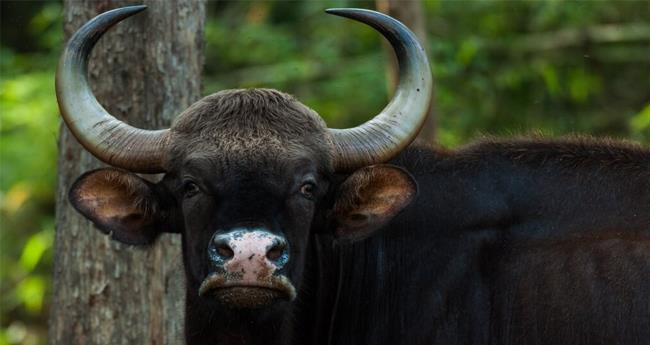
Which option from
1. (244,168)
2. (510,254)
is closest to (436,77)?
(510,254)

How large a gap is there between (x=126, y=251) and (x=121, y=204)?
176 cm

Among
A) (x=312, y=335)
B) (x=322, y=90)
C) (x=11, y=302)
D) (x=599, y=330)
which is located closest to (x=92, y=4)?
(x=312, y=335)

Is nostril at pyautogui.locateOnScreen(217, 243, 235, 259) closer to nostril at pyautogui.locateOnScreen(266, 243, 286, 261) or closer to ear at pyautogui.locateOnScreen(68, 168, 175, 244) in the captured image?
nostril at pyautogui.locateOnScreen(266, 243, 286, 261)

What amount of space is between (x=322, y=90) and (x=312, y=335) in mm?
9045

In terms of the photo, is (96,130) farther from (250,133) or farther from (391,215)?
(391,215)

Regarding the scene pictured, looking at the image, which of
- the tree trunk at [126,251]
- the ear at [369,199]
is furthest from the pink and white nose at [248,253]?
the tree trunk at [126,251]

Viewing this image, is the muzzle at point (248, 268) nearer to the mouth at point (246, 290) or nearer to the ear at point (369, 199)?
the mouth at point (246, 290)

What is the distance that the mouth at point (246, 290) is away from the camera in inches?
264

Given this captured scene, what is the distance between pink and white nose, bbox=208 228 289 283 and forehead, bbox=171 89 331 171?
482mm

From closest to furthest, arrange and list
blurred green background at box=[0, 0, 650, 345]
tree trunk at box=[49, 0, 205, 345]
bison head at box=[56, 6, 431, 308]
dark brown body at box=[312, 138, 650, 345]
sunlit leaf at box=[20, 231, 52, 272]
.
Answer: bison head at box=[56, 6, 431, 308]
dark brown body at box=[312, 138, 650, 345]
tree trunk at box=[49, 0, 205, 345]
sunlit leaf at box=[20, 231, 52, 272]
blurred green background at box=[0, 0, 650, 345]

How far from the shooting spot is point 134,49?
30.7 ft

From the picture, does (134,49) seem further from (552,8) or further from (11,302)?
(11,302)

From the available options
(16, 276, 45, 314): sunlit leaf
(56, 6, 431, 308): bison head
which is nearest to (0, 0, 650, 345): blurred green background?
(16, 276, 45, 314): sunlit leaf

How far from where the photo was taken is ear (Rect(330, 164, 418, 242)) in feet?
24.5
